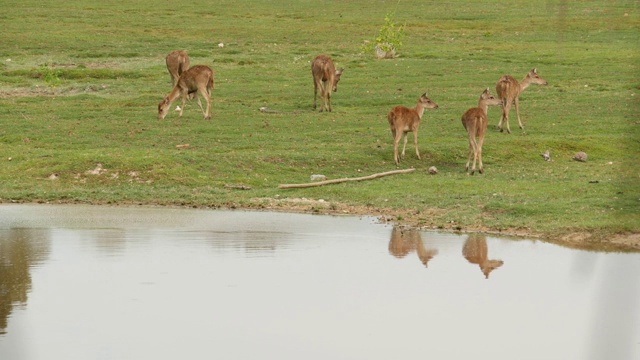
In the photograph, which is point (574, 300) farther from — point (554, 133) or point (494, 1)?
point (494, 1)

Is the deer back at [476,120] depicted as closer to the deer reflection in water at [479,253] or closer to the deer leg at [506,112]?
the deer reflection in water at [479,253]

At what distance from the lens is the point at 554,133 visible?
21.8m

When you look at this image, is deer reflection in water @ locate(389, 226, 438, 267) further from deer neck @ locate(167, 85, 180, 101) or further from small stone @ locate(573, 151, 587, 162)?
deer neck @ locate(167, 85, 180, 101)

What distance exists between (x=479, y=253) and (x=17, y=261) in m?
5.49

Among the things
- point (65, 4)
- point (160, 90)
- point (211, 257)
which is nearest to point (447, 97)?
point (160, 90)

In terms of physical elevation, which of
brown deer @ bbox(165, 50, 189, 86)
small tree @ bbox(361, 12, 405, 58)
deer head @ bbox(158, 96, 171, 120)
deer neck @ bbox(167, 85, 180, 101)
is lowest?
deer head @ bbox(158, 96, 171, 120)

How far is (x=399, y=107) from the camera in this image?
18969mm

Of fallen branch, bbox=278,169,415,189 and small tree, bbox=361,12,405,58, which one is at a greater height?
small tree, bbox=361,12,405,58

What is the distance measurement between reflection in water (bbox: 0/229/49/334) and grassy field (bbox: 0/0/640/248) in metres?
2.46

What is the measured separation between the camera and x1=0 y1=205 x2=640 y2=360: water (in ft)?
29.4

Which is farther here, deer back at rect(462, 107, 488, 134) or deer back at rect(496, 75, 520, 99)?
deer back at rect(496, 75, 520, 99)

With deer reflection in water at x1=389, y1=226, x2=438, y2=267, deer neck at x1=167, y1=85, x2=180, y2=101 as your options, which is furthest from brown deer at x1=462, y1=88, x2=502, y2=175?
deer neck at x1=167, y1=85, x2=180, y2=101

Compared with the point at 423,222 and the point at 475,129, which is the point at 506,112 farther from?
the point at 423,222

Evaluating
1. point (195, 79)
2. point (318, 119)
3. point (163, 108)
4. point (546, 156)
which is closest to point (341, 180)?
point (546, 156)
